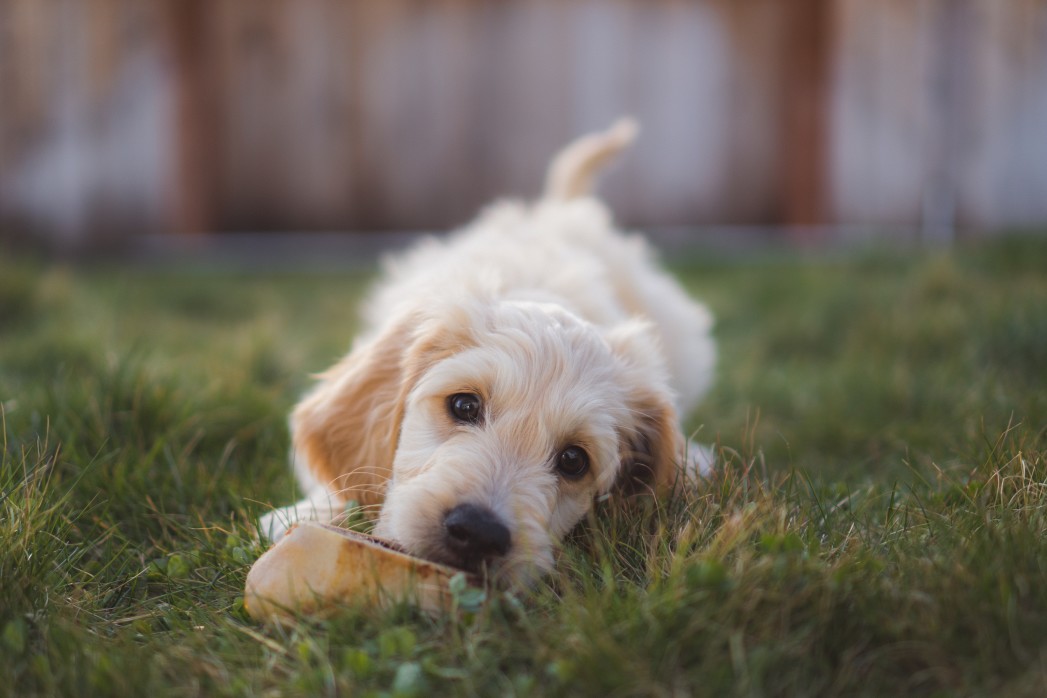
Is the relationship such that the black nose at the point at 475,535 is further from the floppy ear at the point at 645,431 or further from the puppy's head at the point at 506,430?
the floppy ear at the point at 645,431

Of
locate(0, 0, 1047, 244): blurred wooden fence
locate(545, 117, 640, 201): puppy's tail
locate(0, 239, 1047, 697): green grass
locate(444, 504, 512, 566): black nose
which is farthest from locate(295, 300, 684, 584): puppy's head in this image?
locate(0, 0, 1047, 244): blurred wooden fence

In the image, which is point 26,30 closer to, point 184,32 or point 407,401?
point 184,32

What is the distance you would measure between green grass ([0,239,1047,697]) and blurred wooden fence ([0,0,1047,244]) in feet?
14.6

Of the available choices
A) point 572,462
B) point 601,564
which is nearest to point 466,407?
point 572,462

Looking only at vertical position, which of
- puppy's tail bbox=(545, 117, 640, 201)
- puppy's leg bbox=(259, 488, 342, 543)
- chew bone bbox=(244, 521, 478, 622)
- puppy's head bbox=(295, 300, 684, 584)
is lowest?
puppy's leg bbox=(259, 488, 342, 543)

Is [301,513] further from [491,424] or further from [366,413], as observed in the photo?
[491,424]

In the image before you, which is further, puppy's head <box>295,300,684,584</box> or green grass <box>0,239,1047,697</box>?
puppy's head <box>295,300,684,584</box>

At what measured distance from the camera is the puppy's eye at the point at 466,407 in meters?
2.10

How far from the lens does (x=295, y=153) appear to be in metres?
7.91

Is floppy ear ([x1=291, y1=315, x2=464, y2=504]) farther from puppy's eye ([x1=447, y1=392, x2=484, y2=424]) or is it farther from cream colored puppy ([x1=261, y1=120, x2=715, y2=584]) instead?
puppy's eye ([x1=447, y1=392, x2=484, y2=424])

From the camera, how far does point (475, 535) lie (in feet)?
5.75

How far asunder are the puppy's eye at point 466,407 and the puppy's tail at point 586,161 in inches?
92.1

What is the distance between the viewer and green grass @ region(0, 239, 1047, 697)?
1422 millimetres

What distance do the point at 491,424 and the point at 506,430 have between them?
0.05 m
